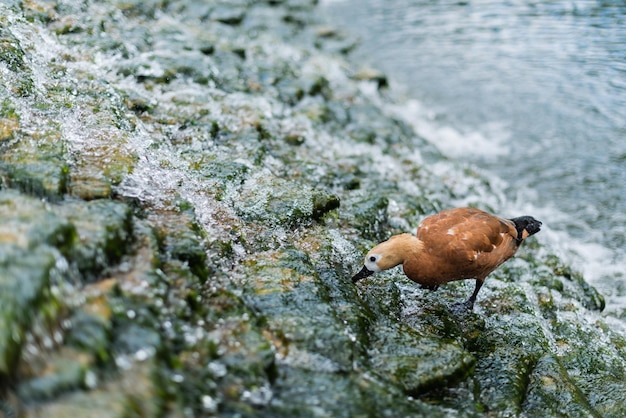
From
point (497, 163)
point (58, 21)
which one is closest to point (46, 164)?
point (58, 21)

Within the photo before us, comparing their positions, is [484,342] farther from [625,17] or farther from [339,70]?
[339,70]

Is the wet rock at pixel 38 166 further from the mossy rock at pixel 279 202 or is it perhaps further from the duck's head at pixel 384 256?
the duck's head at pixel 384 256

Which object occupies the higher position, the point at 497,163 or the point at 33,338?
the point at 33,338

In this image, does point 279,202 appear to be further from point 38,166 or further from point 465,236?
point 38,166

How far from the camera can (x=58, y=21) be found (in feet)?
27.1

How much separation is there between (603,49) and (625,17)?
635mm

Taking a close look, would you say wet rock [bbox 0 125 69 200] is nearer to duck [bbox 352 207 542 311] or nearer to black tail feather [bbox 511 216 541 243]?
duck [bbox 352 207 542 311]

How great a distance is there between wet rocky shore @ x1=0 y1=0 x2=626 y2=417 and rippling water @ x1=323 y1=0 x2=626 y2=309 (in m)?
1.26

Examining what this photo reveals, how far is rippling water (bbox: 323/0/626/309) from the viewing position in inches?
360

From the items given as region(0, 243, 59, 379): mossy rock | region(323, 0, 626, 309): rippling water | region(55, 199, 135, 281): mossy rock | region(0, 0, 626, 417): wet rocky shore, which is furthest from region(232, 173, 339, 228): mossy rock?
region(323, 0, 626, 309): rippling water

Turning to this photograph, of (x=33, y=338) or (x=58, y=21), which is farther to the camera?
(x=58, y=21)

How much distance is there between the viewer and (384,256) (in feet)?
16.5

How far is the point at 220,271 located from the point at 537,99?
9.09m

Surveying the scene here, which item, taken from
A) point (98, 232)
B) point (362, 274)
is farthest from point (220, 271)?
point (362, 274)
